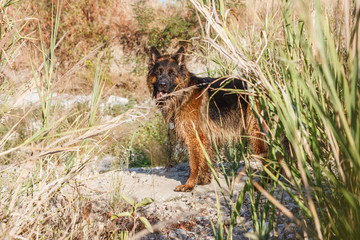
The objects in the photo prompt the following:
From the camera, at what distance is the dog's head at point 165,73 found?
14.5ft

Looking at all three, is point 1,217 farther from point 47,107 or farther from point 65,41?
point 65,41

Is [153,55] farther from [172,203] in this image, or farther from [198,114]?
[172,203]

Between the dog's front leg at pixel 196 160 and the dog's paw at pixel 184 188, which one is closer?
→ the dog's paw at pixel 184 188

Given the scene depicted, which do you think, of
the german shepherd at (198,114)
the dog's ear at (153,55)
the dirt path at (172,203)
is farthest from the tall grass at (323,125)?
the dog's ear at (153,55)

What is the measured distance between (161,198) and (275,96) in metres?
2.80

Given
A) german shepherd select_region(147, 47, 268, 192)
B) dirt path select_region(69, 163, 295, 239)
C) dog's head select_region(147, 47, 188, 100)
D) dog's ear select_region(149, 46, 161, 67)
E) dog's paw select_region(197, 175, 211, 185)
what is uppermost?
dog's ear select_region(149, 46, 161, 67)

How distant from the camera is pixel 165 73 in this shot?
14.7ft

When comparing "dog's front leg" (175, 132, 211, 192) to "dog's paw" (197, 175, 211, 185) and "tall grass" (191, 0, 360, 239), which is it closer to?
"dog's paw" (197, 175, 211, 185)

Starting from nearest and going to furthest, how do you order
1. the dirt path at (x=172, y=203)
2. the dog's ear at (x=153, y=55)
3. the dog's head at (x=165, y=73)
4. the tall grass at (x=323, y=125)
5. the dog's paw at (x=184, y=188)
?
the tall grass at (x=323, y=125), the dirt path at (x=172, y=203), the dog's paw at (x=184, y=188), the dog's head at (x=165, y=73), the dog's ear at (x=153, y=55)

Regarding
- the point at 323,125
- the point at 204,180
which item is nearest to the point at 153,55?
the point at 204,180

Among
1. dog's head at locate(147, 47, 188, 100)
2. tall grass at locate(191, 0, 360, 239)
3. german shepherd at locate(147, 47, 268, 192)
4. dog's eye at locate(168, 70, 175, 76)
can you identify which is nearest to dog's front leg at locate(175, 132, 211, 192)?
german shepherd at locate(147, 47, 268, 192)

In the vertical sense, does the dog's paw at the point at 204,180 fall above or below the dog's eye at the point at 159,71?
below

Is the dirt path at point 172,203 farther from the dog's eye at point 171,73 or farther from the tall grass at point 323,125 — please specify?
the dog's eye at point 171,73

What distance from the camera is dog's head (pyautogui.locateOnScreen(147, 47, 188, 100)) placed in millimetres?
4426
